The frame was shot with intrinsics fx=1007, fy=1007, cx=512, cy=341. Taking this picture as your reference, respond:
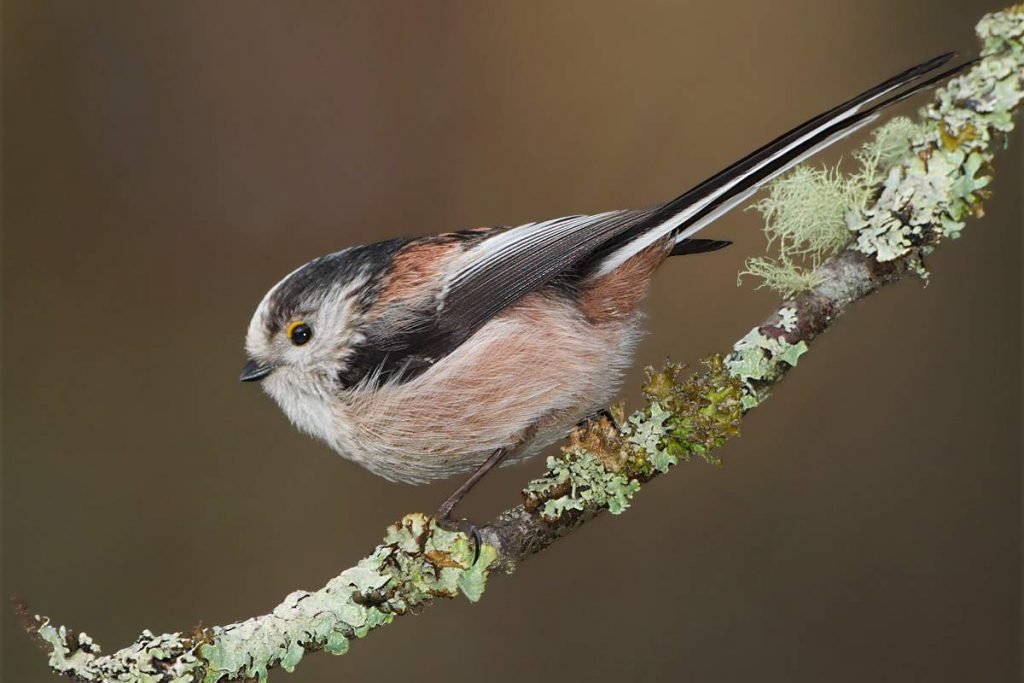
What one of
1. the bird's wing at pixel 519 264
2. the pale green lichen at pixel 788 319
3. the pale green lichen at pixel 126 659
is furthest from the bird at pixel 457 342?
the pale green lichen at pixel 126 659

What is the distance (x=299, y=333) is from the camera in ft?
6.81

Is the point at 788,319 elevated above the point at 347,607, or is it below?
above

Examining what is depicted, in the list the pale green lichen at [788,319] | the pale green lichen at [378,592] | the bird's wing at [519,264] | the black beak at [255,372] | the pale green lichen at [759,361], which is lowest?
the pale green lichen at [378,592]

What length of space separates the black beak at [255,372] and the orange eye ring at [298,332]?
0.29 ft

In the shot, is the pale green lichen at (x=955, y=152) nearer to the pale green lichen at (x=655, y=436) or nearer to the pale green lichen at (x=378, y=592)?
the pale green lichen at (x=655, y=436)

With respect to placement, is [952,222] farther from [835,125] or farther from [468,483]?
[468,483]

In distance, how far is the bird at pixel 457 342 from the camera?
Answer: 2.01 m

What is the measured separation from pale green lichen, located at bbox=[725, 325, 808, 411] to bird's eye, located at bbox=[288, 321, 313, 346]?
85 centimetres

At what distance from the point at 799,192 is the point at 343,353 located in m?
1.00

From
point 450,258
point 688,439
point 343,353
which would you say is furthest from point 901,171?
point 343,353

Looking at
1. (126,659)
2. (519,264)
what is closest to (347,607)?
(126,659)

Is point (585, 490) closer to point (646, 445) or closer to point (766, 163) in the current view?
point (646, 445)

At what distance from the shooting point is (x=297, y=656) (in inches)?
70.3

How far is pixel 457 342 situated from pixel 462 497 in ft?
1.03
